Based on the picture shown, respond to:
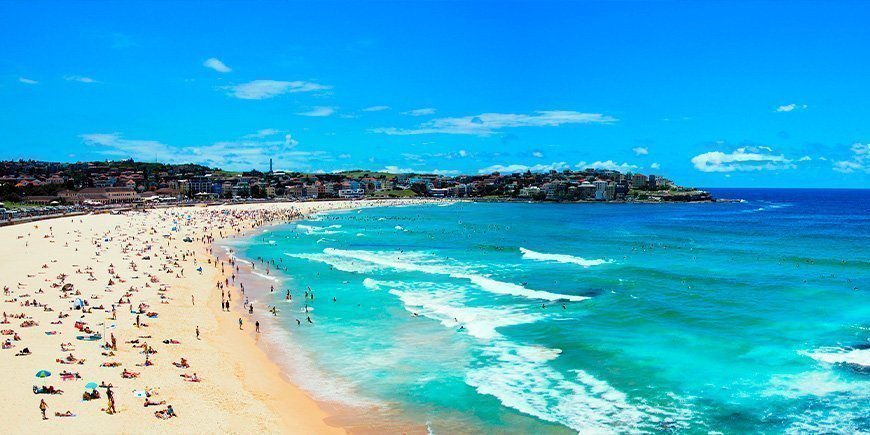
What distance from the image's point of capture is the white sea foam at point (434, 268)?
Result: 31.7m

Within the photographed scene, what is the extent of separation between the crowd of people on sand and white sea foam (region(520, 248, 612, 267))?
1942cm

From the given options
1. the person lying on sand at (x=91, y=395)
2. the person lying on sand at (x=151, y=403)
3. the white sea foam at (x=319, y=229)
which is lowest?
the person lying on sand at (x=151, y=403)

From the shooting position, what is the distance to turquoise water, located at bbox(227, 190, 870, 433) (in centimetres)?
1652

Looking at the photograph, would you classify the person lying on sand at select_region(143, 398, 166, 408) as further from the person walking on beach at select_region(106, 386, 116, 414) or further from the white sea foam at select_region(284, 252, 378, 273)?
the white sea foam at select_region(284, 252, 378, 273)

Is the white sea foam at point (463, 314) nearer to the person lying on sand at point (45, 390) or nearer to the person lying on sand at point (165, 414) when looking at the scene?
the person lying on sand at point (165, 414)

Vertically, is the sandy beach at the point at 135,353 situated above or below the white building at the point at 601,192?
below

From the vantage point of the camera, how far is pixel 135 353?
2019 cm

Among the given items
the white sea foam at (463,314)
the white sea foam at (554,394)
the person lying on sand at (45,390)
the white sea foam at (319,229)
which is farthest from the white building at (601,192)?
the person lying on sand at (45,390)

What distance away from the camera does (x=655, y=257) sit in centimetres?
4547

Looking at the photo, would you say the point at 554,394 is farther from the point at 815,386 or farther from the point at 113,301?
the point at 113,301

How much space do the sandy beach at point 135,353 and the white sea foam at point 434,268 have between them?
413 inches

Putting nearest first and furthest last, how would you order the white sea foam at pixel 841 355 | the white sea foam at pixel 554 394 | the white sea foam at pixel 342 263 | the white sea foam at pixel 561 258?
the white sea foam at pixel 554 394 < the white sea foam at pixel 841 355 < the white sea foam at pixel 342 263 < the white sea foam at pixel 561 258

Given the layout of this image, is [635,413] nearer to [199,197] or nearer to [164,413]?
[164,413]

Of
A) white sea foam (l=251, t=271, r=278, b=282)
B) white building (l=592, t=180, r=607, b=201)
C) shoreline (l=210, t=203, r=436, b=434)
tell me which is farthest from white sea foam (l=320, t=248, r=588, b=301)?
white building (l=592, t=180, r=607, b=201)
